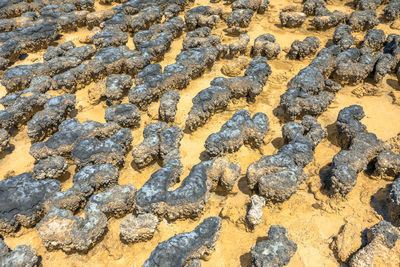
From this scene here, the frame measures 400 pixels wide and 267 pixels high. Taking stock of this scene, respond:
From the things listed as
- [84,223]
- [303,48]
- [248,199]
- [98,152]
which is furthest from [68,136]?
[303,48]

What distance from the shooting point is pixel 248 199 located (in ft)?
24.4

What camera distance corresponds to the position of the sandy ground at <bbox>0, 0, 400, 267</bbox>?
6586mm

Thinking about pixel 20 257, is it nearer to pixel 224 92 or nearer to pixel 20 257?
pixel 20 257

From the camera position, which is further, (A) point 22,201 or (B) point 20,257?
(A) point 22,201

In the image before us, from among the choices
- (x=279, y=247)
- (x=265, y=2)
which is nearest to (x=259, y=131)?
(x=279, y=247)

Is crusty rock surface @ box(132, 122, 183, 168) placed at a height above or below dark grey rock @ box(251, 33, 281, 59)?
below

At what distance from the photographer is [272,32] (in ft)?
45.8

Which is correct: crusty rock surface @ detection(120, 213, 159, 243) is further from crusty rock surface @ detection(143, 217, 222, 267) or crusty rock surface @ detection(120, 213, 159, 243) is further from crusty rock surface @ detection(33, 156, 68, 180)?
crusty rock surface @ detection(33, 156, 68, 180)

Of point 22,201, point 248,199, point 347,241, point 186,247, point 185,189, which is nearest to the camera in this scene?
point 186,247

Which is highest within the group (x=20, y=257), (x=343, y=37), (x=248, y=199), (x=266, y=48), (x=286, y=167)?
(x=343, y=37)

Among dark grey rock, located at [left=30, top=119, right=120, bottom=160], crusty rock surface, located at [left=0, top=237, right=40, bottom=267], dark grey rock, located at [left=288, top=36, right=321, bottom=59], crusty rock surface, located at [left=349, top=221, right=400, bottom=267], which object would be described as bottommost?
crusty rock surface, located at [left=0, top=237, right=40, bottom=267]

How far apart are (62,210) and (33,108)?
4564 mm

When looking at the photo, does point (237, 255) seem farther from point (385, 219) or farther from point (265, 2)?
point (265, 2)

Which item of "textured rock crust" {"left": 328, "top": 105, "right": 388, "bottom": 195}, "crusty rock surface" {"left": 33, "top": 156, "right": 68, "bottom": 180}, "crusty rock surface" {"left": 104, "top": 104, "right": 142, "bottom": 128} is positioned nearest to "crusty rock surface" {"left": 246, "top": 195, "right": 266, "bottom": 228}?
"textured rock crust" {"left": 328, "top": 105, "right": 388, "bottom": 195}
